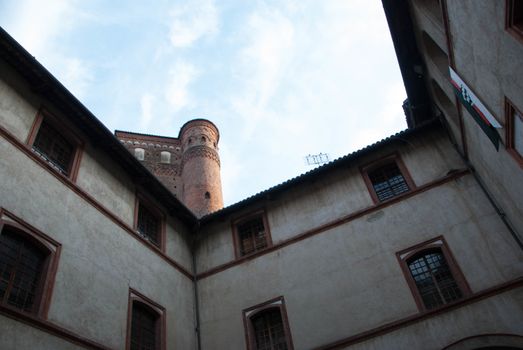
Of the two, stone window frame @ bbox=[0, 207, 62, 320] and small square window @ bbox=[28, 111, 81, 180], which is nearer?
stone window frame @ bbox=[0, 207, 62, 320]

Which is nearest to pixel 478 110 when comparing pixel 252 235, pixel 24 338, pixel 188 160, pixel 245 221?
pixel 252 235

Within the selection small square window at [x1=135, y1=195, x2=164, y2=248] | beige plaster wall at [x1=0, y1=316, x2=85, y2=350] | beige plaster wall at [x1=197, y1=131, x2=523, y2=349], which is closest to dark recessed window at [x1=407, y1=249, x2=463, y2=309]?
beige plaster wall at [x1=197, y1=131, x2=523, y2=349]

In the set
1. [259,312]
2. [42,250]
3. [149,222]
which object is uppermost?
[149,222]

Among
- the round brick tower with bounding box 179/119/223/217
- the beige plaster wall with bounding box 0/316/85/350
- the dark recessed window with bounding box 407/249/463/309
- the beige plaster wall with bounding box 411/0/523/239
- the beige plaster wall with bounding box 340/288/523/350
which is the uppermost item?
the round brick tower with bounding box 179/119/223/217

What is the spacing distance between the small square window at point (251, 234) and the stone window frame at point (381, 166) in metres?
3.31

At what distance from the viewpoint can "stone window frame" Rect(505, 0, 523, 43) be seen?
5656 mm

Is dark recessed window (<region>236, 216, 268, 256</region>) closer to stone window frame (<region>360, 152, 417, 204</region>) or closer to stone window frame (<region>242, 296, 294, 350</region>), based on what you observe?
stone window frame (<region>242, 296, 294, 350</region>)

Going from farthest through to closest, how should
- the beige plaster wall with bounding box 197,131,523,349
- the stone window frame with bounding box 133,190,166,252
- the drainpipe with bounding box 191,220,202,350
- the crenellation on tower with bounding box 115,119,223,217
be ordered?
the crenellation on tower with bounding box 115,119,223,217 → the drainpipe with bounding box 191,220,202,350 → the stone window frame with bounding box 133,190,166,252 → the beige plaster wall with bounding box 197,131,523,349

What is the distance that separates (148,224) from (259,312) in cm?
402

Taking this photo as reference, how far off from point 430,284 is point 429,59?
5459 mm

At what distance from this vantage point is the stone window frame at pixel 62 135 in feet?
32.0

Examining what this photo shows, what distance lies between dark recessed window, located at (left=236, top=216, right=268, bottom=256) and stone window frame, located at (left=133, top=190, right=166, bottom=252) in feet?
7.92

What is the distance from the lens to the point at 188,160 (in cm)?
2756

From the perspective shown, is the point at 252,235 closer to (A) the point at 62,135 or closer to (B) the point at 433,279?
(B) the point at 433,279
